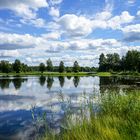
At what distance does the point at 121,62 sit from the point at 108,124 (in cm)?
12936

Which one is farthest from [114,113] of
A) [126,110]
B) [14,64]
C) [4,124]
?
[14,64]

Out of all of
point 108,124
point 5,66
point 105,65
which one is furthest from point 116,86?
point 5,66

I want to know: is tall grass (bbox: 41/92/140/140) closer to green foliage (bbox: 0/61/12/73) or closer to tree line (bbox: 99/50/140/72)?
tree line (bbox: 99/50/140/72)

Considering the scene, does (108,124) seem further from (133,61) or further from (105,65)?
(105,65)

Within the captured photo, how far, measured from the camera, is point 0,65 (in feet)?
529

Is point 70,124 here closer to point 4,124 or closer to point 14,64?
point 4,124

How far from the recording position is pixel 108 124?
11.0 metres

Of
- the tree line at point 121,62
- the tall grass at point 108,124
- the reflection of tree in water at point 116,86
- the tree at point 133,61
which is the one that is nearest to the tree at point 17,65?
the tree line at point 121,62

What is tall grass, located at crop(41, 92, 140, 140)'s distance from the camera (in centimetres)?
929

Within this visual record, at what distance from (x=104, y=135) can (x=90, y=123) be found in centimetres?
238

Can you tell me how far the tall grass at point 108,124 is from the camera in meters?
9.29

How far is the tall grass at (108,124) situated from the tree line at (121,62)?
310 feet

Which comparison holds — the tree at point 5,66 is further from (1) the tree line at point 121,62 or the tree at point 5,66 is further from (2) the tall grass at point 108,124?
(2) the tall grass at point 108,124

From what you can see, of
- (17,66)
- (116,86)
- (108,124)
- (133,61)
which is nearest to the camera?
(108,124)
